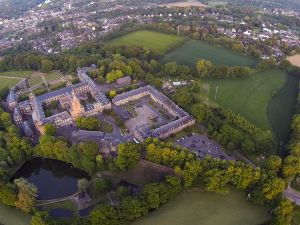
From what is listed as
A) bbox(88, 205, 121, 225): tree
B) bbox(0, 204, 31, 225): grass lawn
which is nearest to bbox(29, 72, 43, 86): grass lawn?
bbox(0, 204, 31, 225): grass lawn

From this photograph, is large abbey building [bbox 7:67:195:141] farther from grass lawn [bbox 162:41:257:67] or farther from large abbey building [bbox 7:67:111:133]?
grass lawn [bbox 162:41:257:67]

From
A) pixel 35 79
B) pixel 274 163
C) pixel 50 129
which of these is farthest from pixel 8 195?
pixel 35 79

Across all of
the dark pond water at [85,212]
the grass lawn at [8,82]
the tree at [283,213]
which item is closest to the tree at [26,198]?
the dark pond water at [85,212]

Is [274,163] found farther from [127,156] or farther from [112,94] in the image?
[112,94]

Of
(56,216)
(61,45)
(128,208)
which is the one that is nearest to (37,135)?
(56,216)

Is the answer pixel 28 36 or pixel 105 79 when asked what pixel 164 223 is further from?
pixel 28 36

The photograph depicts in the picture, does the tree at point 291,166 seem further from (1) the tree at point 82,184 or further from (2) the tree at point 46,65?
(2) the tree at point 46,65
